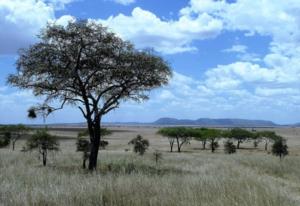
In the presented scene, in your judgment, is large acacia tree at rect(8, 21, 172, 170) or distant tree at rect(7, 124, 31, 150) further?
distant tree at rect(7, 124, 31, 150)

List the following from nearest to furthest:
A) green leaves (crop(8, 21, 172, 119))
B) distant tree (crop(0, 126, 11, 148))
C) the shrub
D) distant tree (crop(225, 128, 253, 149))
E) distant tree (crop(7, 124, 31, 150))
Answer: green leaves (crop(8, 21, 172, 119))
the shrub
distant tree (crop(0, 126, 11, 148))
distant tree (crop(7, 124, 31, 150))
distant tree (crop(225, 128, 253, 149))

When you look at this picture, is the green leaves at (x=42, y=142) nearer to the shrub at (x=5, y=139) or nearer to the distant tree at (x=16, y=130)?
the shrub at (x=5, y=139)

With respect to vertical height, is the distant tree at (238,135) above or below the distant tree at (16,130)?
below

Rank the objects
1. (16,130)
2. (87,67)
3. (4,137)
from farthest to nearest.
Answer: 1. (16,130)
2. (4,137)
3. (87,67)

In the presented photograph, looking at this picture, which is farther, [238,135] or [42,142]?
[238,135]

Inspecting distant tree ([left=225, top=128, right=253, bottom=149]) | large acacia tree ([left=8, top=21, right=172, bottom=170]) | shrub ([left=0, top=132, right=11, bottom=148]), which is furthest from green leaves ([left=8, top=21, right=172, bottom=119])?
distant tree ([left=225, top=128, right=253, bottom=149])

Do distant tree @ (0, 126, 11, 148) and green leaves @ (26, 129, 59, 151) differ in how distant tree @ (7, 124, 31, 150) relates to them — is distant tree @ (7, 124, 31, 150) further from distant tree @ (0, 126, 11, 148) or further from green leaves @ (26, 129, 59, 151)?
green leaves @ (26, 129, 59, 151)

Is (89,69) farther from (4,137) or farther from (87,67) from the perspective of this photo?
(4,137)

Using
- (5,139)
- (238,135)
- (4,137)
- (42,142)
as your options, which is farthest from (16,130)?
(42,142)

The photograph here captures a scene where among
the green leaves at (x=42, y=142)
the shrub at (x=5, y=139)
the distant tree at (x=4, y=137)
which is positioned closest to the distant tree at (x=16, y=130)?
the distant tree at (x=4, y=137)

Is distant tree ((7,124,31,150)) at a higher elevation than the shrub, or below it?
higher

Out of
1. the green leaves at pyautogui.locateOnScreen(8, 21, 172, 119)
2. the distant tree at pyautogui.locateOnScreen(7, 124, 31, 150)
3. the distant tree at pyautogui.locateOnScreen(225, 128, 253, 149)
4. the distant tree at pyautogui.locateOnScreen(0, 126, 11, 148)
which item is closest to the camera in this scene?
the green leaves at pyautogui.locateOnScreen(8, 21, 172, 119)

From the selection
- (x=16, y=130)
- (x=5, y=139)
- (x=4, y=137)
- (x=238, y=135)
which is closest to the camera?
(x=5, y=139)

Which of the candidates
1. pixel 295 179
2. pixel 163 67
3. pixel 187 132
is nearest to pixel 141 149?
pixel 163 67
